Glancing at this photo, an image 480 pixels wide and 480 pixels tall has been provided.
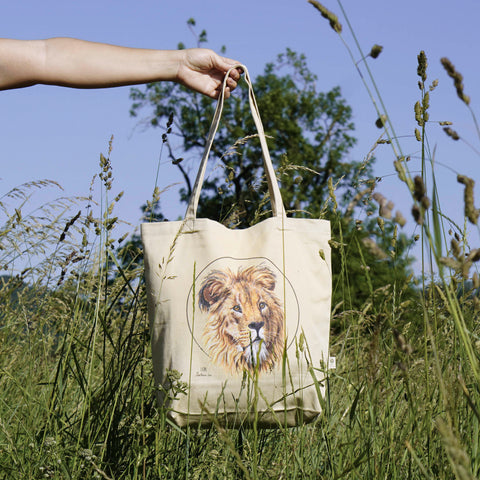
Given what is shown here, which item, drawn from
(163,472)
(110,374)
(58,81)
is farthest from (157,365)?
(58,81)

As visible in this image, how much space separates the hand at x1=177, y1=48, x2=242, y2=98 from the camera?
7.65 ft

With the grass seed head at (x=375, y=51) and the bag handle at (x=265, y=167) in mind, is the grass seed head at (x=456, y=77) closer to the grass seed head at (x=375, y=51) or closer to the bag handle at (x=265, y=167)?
the grass seed head at (x=375, y=51)

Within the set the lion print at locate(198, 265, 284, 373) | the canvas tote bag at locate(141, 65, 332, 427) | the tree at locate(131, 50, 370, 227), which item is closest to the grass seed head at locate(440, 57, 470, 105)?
the canvas tote bag at locate(141, 65, 332, 427)

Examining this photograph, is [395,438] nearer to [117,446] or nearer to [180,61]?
[117,446]

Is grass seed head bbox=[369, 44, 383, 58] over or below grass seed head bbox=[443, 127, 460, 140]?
over

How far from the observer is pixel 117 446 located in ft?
6.45

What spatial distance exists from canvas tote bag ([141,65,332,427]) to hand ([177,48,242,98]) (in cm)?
→ 26

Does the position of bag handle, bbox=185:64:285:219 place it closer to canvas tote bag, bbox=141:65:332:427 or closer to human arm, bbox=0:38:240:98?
canvas tote bag, bbox=141:65:332:427

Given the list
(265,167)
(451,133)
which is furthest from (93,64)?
(451,133)

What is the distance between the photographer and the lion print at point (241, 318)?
1970 millimetres

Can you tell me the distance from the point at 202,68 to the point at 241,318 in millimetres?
1026

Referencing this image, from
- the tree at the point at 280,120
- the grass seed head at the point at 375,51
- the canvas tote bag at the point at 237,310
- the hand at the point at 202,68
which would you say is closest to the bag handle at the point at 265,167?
the canvas tote bag at the point at 237,310

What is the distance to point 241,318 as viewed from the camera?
2006mm

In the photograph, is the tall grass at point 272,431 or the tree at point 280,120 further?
the tree at point 280,120
